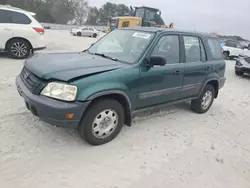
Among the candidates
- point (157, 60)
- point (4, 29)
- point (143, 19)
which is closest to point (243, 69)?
point (157, 60)

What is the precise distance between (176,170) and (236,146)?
59.6 inches

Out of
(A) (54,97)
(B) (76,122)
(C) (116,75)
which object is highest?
(C) (116,75)

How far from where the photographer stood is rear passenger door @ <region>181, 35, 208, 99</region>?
4527mm

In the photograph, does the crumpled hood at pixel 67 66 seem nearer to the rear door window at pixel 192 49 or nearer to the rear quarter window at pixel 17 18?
the rear door window at pixel 192 49

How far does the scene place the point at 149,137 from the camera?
396 centimetres

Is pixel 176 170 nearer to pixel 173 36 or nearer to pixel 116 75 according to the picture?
pixel 116 75

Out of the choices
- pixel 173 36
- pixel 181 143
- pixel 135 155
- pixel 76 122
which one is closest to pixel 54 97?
pixel 76 122

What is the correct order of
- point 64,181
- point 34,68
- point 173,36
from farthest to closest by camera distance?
point 173,36, point 34,68, point 64,181

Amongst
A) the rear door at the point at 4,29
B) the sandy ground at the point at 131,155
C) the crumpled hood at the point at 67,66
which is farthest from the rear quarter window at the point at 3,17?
the crumpled hood at the point at 67,66

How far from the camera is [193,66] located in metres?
4.60

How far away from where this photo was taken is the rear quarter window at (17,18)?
840 centimetres

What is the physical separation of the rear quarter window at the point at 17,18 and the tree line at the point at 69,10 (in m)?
52.4

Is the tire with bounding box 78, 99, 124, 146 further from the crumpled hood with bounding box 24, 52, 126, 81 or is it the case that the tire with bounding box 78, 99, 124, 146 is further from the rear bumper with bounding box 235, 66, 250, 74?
the rear bumper with bounding box 235, 66, 250, 74

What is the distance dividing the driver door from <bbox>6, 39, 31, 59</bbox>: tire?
6.47 metres
